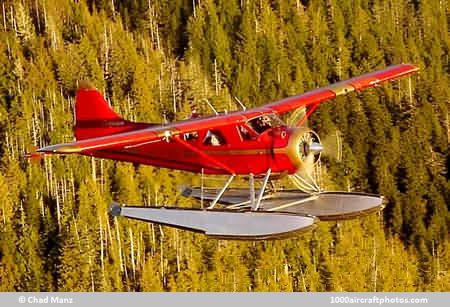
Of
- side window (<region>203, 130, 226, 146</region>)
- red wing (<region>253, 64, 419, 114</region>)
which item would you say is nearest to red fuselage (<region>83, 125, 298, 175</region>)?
side window (<region>203, 130, 226, 146</region>)

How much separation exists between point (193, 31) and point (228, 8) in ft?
23.6

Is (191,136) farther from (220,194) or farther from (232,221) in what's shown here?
(232,221)

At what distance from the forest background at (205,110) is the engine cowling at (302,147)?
2717 cm

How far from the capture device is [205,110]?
72000mm

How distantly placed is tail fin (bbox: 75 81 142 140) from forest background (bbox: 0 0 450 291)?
77.2 feet

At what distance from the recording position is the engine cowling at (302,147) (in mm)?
15273

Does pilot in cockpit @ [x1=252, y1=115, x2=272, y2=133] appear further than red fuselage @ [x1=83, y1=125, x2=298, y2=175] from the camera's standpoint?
Yes

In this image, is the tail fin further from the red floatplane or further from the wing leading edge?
the wing leading edge

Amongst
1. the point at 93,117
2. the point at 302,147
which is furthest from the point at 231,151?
the point at 93,117

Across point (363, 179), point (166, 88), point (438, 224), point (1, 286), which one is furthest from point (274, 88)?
point (1, 286)

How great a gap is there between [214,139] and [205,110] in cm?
5593

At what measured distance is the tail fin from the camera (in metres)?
18.5

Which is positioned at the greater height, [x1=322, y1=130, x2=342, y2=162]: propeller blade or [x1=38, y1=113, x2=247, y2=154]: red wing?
[x1=38, y1=113, x2=247, y2=154]: red wing

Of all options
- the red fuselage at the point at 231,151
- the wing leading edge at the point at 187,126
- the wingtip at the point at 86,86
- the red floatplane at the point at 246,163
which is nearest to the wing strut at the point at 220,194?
the red floatplane at the point at 246,163
